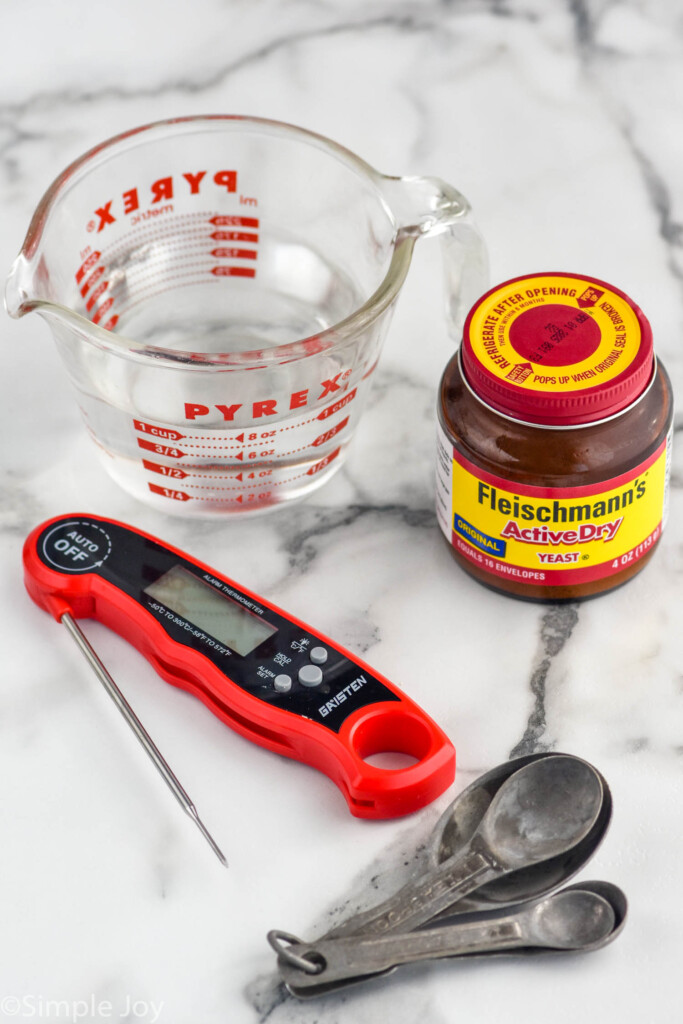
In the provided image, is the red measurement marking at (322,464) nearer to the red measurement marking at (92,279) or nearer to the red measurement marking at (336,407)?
the red measurement marking at (336,407)

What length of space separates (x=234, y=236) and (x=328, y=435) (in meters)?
0.30

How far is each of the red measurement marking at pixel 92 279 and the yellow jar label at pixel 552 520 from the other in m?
0.40

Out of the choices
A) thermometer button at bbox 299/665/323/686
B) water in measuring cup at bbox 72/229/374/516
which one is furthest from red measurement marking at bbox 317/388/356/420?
thermometer button at bbox 299/665/323/686

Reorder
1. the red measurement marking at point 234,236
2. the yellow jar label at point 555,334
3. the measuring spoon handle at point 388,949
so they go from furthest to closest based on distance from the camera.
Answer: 1. the red measurement marking at point 234,236
2. the yellow jar label at point 555,334
3. the measuring spoon handle at point 388,949

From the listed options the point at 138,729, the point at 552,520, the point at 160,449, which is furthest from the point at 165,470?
the point at 552,520

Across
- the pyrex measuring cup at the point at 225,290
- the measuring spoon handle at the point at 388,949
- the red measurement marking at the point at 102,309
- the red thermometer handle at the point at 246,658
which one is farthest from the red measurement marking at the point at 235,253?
the measuring spoon handle at the point at 388,949

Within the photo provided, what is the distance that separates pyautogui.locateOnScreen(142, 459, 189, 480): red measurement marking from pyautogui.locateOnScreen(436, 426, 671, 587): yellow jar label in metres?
0.22

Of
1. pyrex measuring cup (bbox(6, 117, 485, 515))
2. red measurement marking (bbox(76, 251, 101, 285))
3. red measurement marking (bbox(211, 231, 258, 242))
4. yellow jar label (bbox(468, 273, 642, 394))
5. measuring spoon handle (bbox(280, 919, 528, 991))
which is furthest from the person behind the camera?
→ red measurement marking (bbox(211, 231, 258, 242))

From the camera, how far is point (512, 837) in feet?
3.15

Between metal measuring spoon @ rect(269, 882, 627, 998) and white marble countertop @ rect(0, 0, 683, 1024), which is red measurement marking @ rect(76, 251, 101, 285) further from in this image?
metal measuring spoon @ rect(269, 882, 627, 998)

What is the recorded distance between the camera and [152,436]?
1.15 m

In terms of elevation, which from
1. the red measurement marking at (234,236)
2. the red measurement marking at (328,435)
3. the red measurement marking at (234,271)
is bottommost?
the red measurement marking at (328,435)

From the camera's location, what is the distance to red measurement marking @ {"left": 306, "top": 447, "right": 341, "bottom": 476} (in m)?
1.21

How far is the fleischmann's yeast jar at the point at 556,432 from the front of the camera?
999mm
